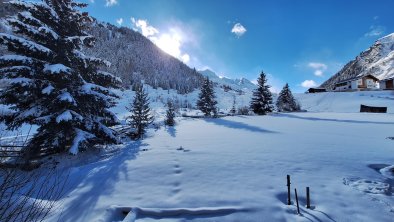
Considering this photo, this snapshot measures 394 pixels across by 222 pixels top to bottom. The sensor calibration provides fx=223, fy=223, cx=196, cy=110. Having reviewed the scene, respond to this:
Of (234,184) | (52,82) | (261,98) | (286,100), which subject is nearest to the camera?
(234,184)

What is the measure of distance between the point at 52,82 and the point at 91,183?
6.20 m

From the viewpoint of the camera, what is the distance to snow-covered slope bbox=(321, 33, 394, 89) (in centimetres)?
14050

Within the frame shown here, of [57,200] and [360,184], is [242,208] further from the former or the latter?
[57,200]

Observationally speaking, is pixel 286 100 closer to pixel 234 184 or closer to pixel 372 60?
pixel 234 184

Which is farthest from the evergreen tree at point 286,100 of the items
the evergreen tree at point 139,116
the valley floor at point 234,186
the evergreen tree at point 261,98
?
the valley floor at point 234,186

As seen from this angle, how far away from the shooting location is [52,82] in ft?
35.1

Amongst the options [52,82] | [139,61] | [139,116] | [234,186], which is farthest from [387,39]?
[52,82]

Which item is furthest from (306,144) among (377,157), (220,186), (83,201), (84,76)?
(84,76)

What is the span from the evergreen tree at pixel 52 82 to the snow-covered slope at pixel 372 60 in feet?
522

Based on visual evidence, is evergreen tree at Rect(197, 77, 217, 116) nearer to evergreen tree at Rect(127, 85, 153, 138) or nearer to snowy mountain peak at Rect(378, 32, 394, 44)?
evergreen tree at Rect(127, 85, 153, 138)

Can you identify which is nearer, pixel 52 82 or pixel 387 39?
pixel 52 82

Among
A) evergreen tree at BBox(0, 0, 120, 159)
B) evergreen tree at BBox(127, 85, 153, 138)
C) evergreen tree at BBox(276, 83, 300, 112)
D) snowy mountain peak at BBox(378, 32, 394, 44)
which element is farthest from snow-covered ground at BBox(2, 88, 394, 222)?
snowy mountain peak at BBox(378, 32, 394, 44)

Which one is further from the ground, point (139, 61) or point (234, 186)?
point (139, 61)

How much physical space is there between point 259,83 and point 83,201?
3188 cm
